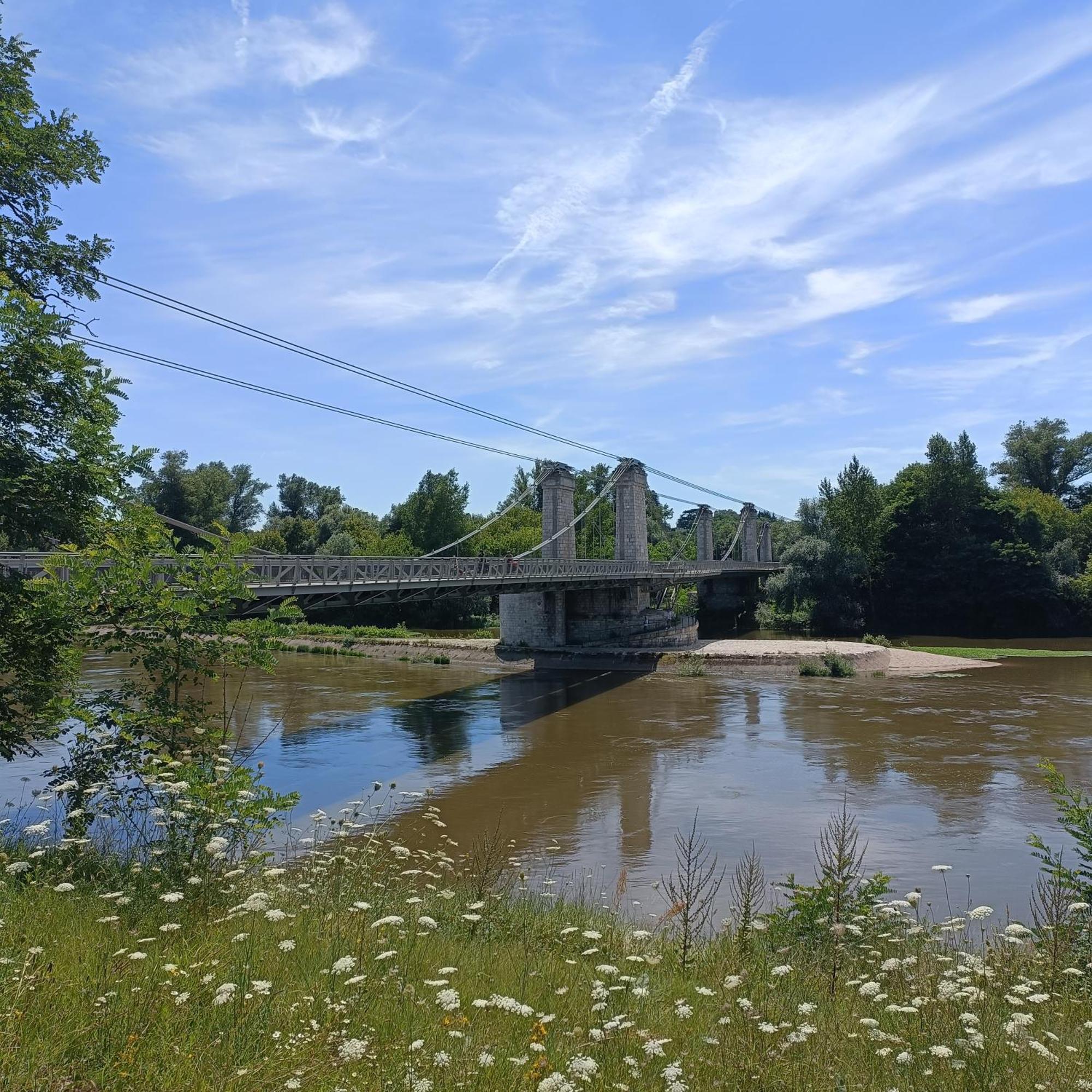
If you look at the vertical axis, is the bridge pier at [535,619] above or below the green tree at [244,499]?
below

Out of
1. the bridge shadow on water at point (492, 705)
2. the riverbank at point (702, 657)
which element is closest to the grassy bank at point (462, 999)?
the bridge shadow on water at point (492, 705)

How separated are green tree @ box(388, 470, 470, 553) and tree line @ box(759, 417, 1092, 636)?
26.5m

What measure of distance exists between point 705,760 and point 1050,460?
71702 millimetres

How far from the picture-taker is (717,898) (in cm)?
939

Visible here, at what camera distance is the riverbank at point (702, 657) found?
112 feet

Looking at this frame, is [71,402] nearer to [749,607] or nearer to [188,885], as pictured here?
[188,885]

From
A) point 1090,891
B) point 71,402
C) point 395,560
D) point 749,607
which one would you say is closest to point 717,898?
point 1090,891

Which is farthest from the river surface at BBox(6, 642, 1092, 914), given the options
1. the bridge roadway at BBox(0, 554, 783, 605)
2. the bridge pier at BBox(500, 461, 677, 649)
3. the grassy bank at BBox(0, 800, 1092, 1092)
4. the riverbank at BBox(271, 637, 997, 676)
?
the bridge pier at BBox(500, 461, 677, 649)

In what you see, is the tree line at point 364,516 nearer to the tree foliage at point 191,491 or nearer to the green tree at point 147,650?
the tree foliage at point 191,491

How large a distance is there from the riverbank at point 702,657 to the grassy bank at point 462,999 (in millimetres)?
28452

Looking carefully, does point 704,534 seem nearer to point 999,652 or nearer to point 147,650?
point 999,652

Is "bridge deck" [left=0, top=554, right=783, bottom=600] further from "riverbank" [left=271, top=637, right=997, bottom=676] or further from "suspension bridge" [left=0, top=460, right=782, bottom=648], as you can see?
"riverbank" [left=271, top=637, right=997, bottom=676]

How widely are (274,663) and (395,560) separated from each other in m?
14.6

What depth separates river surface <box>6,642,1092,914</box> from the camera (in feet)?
39.4
